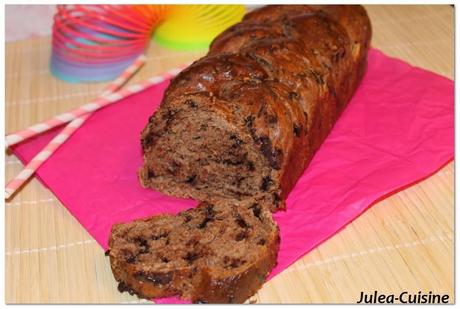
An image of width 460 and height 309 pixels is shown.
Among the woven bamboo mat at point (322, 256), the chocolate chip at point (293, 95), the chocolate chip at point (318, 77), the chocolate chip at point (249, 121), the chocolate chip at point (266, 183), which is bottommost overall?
the woven bamboo mat at point (322, 256)

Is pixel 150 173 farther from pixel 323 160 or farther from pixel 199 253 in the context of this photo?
pixel 323 160

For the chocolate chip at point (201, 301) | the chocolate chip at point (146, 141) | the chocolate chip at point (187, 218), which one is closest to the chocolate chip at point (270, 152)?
the chocolate chip at point (187, 218)

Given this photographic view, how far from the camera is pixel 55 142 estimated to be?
377 centimetres

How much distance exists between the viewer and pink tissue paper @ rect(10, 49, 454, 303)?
3287 millimetres

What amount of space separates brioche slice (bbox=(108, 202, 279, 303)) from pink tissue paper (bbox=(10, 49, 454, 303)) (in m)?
0.19

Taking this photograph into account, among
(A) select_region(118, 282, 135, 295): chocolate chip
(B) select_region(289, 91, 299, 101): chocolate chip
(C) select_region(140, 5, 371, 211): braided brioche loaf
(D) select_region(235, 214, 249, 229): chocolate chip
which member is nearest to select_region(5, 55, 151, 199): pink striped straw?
(C) select_region(140, 5, 371, 211): braided brioche loaf

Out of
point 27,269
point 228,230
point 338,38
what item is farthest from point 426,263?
point 27,269

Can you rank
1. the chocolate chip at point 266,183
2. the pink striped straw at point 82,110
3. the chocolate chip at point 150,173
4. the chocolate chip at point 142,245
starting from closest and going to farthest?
1. the chocolate chip at point 142,245
2. the chocolate chip at point 266,183
3. the chocolate chip at point 150,173
4. the pink striped straw at point 82,110

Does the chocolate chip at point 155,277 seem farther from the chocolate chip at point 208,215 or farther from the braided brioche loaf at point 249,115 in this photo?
the braided brioche loaf at point 249,115

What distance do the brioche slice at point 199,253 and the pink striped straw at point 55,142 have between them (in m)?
0.79

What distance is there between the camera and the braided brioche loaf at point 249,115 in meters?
3.13

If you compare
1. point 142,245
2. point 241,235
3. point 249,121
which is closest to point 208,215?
point 241,235

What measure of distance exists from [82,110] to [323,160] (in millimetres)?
1408

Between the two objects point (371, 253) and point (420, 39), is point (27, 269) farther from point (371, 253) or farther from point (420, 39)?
point (420, 39)
